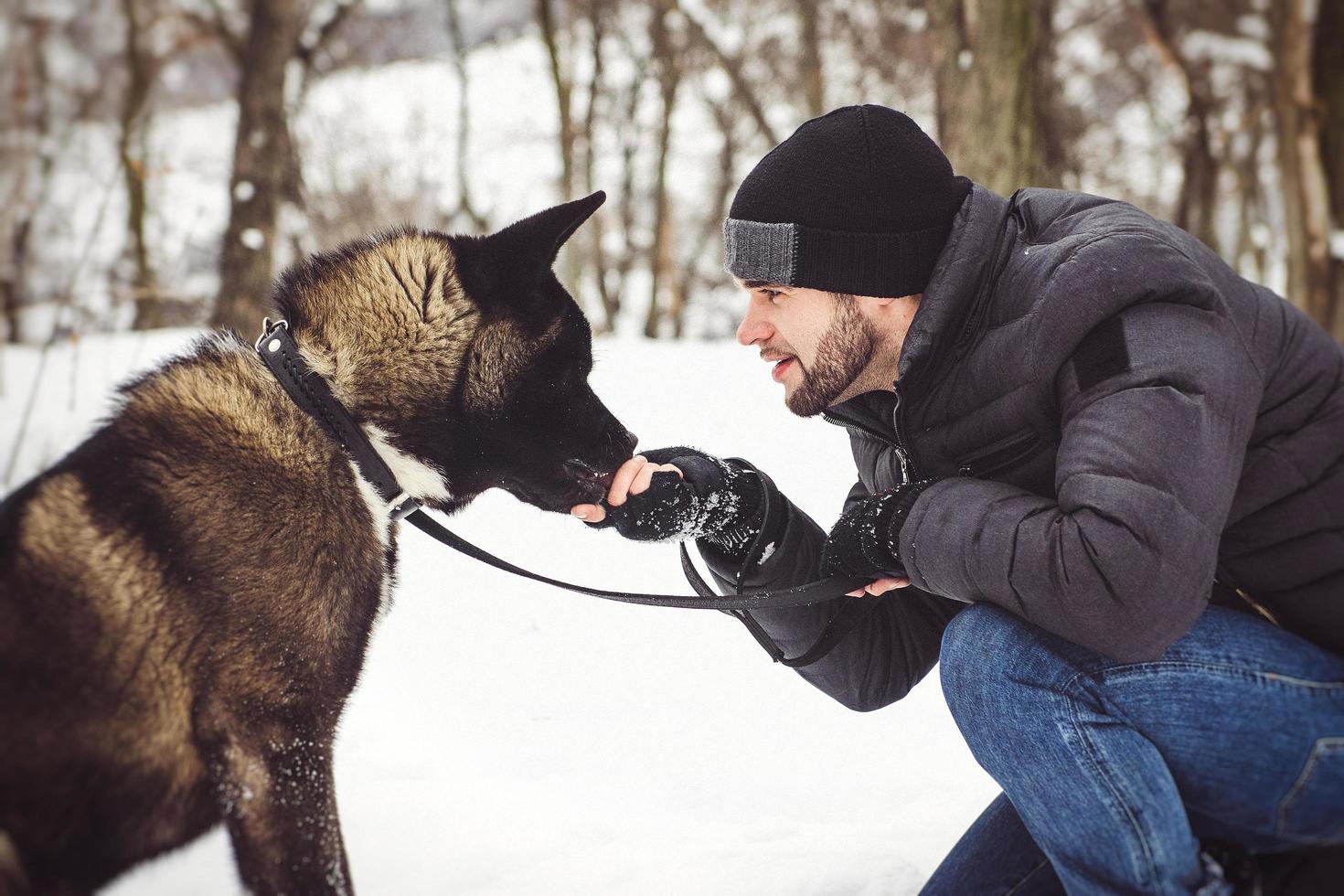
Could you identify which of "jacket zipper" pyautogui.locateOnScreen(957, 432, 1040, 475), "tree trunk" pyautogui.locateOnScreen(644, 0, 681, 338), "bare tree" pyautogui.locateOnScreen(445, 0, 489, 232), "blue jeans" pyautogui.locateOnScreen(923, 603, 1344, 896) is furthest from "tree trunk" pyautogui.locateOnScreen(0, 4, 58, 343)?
"blue jeans" pyautogui.locateOnScreen(923, 603, 1344, 896)

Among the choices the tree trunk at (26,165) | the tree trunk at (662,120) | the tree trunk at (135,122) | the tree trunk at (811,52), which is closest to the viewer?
the tree trunk at (26,165)

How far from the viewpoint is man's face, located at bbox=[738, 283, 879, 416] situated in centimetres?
212

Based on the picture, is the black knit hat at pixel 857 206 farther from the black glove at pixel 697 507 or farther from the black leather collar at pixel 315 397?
the black leather collar at pixel 315 397

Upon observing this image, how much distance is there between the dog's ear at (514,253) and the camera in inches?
88.7

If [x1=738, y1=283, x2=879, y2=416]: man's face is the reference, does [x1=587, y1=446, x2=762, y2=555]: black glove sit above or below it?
below

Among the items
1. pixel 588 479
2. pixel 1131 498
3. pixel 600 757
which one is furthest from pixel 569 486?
pixel 1131 498

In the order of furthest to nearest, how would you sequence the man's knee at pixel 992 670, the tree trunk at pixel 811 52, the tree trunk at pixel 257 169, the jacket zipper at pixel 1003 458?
the tree trunk at pixel 811 52
the tree trunk at pixel 257 169
the jacket zipper at pixel 1003 458
the man's knee at pixel 992 670

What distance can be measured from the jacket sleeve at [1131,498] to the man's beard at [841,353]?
1.75 feet

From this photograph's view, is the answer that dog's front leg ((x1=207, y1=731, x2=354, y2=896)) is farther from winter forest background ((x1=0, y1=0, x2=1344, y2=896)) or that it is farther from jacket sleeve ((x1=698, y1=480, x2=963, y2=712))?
jacket sleeve ((x1=698, y1=480, x2=963, y2=712))

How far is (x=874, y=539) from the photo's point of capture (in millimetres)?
1890

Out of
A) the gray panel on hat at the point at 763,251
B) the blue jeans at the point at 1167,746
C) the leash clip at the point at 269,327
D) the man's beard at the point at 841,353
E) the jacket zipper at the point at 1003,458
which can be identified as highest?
the gray panel on hat at the point at 763,251

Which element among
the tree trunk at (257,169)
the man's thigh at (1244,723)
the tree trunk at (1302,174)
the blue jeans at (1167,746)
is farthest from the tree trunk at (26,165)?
the tree trunk at (1302,174)

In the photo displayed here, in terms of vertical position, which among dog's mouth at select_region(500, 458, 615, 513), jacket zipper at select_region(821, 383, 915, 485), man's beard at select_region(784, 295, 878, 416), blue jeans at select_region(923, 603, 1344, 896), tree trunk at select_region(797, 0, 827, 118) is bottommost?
blue jeans at select_region(923, 603, 1344, 896)

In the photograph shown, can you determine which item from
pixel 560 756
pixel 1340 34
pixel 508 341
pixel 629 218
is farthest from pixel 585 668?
pixel 629 218
